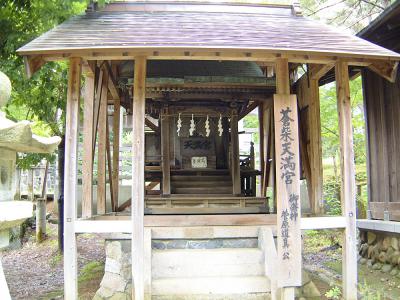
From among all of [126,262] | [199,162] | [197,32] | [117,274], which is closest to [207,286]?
[126,262]

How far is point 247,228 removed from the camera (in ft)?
24.2

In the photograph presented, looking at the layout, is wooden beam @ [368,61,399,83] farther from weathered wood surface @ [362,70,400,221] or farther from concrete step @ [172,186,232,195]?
concrete step @ [172,186,232,195]

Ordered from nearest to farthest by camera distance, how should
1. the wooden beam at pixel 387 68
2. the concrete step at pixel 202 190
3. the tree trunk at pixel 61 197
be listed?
the wooden beam at pixel 387 68, the concrete step at pixel 202 190, the tree trunk at pixel 61 197

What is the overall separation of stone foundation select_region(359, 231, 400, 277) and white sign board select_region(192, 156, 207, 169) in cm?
440

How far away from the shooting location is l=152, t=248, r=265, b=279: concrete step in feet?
22.9

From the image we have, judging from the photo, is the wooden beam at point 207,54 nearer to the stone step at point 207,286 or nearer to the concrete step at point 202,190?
the stone step at point 207,286

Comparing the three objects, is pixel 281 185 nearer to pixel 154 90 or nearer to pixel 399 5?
pixel 399 5

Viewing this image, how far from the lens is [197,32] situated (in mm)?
6875

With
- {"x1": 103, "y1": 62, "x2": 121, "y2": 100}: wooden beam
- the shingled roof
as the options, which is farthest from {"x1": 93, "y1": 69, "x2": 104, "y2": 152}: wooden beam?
the shingled roof

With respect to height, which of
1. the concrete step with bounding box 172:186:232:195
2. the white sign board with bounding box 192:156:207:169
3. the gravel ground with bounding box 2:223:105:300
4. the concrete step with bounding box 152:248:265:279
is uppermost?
the white sign board with bounding box 192:156:207:169

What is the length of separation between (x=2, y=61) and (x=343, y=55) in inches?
248

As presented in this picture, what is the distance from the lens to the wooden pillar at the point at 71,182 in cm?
631

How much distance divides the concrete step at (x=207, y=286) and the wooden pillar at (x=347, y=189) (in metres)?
1.32

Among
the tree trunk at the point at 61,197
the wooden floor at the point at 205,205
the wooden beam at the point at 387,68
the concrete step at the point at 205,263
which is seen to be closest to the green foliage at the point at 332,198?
the wooden floor at the point at 205,205
